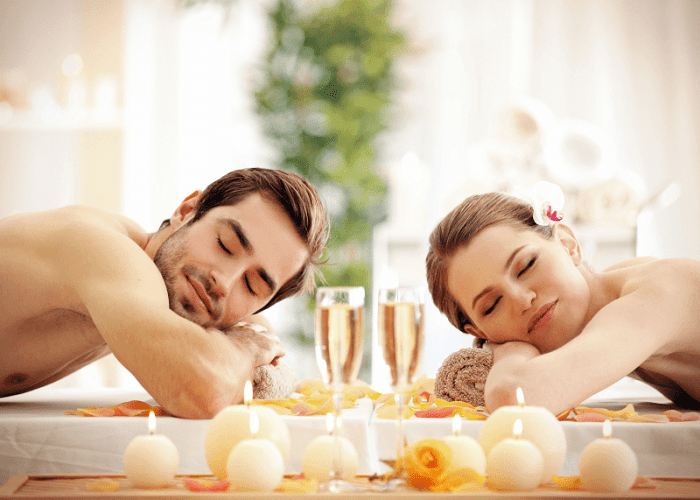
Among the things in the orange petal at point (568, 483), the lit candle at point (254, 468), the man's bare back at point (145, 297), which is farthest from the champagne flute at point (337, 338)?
the man's bare back at point (145, 297)

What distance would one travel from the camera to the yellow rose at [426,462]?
3.45 ft

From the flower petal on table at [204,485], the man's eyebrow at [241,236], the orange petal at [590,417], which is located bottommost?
the orange petal at [590,417]

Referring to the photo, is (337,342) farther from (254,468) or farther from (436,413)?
(436,413)

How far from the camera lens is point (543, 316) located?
184 cm

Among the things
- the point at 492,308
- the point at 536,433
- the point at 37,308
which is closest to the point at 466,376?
the point at 492,308

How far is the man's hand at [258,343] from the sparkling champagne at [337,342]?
77 centimetres

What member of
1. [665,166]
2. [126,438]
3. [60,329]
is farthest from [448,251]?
[665,166]

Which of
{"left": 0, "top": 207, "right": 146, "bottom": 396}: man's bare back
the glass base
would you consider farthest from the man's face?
the glass base

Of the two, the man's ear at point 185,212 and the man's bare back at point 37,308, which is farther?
the man's ear at point 185,212

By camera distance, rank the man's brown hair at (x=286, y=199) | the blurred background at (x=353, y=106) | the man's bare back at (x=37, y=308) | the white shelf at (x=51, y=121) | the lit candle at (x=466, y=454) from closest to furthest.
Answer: the lit candle at (x=466, y=454), the man's bare back at (x=37, y=308), the man's brown hair at (x=286, y=199), the blurred background at (x=353, y=106), the white shelf at (x=51, y=121)

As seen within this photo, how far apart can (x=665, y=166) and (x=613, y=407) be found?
375 centimetres

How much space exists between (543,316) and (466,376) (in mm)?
273

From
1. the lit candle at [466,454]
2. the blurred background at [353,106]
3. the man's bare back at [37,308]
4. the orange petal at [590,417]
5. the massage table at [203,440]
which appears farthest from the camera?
the blurred background at [353,106]

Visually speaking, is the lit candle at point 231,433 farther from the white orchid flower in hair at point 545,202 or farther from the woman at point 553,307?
the white orchid flower in hair at point 545,202
